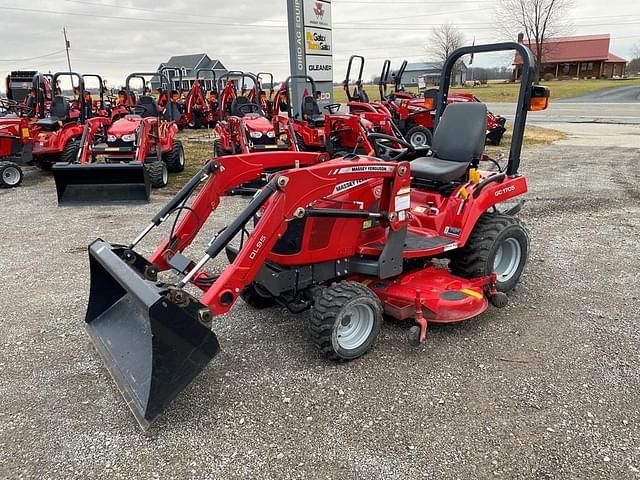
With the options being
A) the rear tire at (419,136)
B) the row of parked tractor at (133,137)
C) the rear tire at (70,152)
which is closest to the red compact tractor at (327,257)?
the row of parked tractor at (133,137)

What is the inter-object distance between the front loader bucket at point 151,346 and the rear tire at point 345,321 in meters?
0.73

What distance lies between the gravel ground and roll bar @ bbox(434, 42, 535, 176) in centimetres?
124

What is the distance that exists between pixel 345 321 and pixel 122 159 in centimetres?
701

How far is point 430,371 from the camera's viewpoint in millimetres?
3416

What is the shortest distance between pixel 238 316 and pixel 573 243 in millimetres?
3962

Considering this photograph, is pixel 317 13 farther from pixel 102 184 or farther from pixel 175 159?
pixel 102 184

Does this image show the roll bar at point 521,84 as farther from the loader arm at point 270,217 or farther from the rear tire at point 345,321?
the rear tire at point 345,321

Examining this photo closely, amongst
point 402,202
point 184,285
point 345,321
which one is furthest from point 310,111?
point 184,285

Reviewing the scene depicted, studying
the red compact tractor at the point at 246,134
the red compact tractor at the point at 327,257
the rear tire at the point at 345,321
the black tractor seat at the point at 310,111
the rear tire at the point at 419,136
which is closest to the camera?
the red compact tractor at the point at 327,257

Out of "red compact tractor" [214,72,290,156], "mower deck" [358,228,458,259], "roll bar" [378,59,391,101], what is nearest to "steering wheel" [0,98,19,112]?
"red compact tractor" [214,72,290,156]

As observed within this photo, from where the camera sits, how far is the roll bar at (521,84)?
4180 mm

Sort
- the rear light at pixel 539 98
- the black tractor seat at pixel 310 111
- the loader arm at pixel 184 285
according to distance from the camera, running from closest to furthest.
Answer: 1. the loader arm at pixel 184 285
2. the rear light at pixel 539 98
3. the black tractor seat at pixel 310 111

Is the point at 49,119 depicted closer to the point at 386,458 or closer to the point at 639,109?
the point at 386,458

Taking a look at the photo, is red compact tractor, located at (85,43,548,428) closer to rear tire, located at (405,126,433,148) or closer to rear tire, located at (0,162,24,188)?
rear tire, located at (0,162,24,188)
